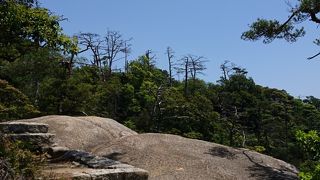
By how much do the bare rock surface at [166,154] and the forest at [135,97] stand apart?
1.30m

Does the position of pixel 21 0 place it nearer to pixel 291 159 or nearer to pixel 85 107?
pixel 85 107

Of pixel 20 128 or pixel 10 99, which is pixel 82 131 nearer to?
pixel 10 99

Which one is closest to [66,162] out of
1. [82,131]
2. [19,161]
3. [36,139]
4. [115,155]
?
[36,139]

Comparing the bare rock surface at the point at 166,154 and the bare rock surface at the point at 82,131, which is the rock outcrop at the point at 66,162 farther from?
the bare rock surface at the point at 82,131

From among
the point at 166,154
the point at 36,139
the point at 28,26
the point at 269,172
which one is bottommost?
the point at 269,172

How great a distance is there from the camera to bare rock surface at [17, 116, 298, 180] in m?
10.7

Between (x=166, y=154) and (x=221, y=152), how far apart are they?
178 cm

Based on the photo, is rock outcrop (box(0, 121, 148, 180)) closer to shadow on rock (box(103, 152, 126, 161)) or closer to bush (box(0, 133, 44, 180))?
bush (box(0, 133, 44, 180))

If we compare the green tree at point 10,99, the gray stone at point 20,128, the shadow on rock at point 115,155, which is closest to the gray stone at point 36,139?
the gray stone at point 20,128

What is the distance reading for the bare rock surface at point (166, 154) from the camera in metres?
10.7

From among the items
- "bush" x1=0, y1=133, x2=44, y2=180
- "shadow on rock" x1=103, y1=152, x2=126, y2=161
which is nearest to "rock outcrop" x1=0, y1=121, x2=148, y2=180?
"bush" x1=0, y1=133, x2=44, y2=180

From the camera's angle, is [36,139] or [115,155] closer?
[36,139]

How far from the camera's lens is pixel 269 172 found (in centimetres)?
1152

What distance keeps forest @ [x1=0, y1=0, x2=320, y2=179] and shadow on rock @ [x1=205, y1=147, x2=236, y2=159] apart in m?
1.83
